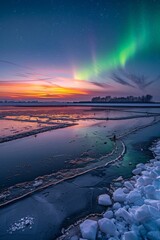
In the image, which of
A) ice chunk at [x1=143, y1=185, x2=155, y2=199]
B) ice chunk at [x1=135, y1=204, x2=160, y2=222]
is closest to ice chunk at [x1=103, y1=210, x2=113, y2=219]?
ice chunk at [x1=135, y1=204, x2=160, y2=222]

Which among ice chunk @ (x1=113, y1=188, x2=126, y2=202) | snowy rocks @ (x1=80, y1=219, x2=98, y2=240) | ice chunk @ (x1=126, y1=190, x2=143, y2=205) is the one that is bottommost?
snowy rocks @ (x1=80, y1=219, x2=98, y2=240)

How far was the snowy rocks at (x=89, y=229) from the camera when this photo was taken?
141 inches

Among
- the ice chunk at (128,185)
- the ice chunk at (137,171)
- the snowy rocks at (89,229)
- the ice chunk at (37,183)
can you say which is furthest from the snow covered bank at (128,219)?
the ice chunk at (37,183)

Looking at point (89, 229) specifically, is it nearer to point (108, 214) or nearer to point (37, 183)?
point (108, 214)

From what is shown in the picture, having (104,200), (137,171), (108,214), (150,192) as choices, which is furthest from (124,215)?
(137,171)

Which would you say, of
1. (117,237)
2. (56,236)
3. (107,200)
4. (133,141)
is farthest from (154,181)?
(133,141)

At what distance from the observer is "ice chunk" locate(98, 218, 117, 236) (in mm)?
3643

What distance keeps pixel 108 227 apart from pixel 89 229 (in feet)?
1.30

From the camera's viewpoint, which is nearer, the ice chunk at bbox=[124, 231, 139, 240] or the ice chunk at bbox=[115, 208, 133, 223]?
the ice chunk at bbox=[124, 231, 139, 240]

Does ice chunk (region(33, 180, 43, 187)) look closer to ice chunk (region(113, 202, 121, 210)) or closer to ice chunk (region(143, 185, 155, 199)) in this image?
ice chunk (region(113, 202, 121, 210))

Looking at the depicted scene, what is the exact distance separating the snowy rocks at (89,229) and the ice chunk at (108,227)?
13 cm

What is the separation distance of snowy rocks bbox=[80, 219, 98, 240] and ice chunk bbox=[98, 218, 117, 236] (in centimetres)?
13

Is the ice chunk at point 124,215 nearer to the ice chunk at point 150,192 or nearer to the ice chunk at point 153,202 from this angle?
the ice chunk at point 153,202

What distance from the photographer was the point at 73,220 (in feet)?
13.7
